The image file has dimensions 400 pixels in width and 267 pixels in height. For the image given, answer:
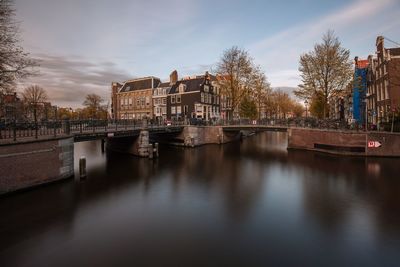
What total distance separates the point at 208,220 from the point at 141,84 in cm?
5796

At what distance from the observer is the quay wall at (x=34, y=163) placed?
13711 mm

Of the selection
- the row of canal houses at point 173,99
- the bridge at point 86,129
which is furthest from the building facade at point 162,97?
the bridge at point 86,129

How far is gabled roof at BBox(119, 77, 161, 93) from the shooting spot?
62.4 metres

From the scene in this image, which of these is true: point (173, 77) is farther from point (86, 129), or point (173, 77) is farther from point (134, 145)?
point (86, 129)

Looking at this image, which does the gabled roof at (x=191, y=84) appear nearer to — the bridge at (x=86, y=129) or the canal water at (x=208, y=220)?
the bridge at (x=86, y=129)

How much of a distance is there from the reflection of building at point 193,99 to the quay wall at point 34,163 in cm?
3616

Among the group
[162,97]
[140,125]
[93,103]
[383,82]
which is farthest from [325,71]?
[93,103]

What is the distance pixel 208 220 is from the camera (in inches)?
447

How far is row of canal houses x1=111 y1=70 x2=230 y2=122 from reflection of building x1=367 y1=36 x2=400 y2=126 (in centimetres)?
2646

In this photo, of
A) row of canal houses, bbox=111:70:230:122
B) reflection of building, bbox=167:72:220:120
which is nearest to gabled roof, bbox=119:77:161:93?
row of canal houses, bbox=111:70:230:122

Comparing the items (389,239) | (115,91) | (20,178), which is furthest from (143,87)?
(389,239)

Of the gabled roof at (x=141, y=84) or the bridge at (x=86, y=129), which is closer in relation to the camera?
the bridge at (x=86, y=129)

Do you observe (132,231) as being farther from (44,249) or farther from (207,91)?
(207,91)

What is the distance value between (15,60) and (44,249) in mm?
13969
